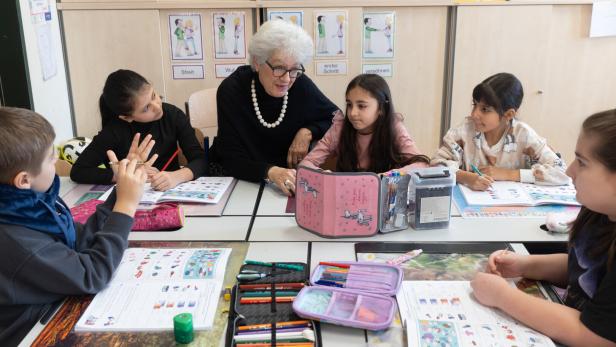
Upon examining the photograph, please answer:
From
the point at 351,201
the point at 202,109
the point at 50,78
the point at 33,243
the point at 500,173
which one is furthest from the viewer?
the point at 50,78

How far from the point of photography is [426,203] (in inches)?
62.8

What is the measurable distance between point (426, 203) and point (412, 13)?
84.6 inches

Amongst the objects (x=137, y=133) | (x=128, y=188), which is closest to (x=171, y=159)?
(x=137, y=133)

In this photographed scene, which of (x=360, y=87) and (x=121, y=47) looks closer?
(x=360, y=87)

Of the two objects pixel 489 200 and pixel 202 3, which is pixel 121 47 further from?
pixel 489 200

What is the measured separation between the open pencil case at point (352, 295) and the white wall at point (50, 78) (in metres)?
2.22

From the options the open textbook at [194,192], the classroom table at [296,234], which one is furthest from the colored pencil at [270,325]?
the open textbook at [194,192]

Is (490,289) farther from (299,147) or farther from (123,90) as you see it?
(123,90)

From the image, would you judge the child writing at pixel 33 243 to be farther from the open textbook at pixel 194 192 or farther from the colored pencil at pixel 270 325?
the open textbook at pixel 194 192

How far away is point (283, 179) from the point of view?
194 centimetres

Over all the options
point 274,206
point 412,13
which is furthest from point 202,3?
point 274,206

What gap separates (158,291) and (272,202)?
0.67 m

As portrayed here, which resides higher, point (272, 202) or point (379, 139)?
point (379, 139)

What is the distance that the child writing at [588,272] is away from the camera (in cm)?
103
